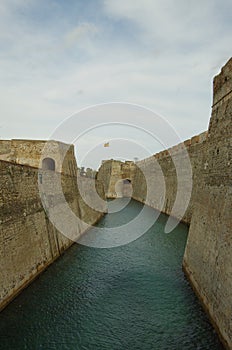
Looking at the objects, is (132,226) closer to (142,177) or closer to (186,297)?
(186,297)

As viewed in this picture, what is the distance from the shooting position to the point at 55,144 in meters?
22.5

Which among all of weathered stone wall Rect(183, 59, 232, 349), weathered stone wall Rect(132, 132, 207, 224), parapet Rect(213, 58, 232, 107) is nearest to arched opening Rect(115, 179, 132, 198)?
weathered stone wall Rect(132, 132, 207, 224)

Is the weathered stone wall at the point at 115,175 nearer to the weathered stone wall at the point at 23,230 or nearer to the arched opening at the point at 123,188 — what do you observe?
the arched opening at the point at 123,188

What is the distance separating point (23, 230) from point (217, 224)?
6.60 metres

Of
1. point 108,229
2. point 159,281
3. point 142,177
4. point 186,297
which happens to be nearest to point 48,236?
point 159,281

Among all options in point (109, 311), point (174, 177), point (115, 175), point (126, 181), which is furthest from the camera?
point (126, 181)

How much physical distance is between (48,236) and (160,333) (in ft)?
22.9

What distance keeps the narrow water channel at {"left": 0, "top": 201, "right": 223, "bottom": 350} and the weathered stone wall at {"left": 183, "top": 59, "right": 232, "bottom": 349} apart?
2.25 ft

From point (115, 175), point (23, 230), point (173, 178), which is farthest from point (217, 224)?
point (115, 175)

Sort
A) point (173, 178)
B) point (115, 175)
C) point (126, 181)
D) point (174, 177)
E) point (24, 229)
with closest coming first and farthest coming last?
point (24, 229) → point (174, 177) → point (173, 178) → point (115, 175) → point (126, 181)

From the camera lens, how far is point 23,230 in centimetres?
973

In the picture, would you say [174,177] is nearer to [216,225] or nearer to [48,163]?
[48,163]

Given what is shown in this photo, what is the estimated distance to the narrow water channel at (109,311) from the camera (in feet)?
21.8

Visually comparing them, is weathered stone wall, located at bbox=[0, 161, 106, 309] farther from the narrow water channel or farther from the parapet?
the parapet
